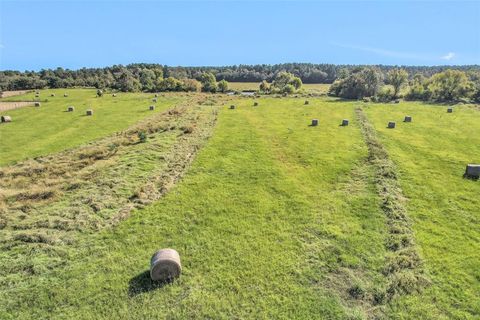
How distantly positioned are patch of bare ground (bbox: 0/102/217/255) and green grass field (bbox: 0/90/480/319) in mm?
467

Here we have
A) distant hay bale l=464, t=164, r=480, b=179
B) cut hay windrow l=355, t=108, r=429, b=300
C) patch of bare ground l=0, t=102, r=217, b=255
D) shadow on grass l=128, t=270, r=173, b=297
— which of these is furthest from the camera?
distant hay bale l=464, t=164, r=480, b=179

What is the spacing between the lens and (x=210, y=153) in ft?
Answer: 99.2

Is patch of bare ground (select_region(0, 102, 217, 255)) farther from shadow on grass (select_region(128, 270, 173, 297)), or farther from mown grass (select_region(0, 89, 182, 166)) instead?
shadow on grass (select_region(128, 270, 173, 297))

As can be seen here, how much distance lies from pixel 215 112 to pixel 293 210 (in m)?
35.0

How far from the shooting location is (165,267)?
46.1 ft

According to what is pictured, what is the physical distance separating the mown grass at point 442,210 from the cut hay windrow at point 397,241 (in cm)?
41

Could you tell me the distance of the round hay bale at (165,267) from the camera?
1399 centimetres

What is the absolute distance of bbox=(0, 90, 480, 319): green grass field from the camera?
12984 mm

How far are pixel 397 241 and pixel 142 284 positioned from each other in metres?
12.8

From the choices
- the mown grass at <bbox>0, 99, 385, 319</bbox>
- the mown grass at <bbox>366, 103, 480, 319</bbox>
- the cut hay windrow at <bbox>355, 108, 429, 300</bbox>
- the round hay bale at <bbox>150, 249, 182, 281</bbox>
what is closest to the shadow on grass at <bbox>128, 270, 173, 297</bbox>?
the mown grass at <bbox>0, 99, 385, 319</bbox>

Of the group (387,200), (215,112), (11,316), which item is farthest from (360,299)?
(215,112)

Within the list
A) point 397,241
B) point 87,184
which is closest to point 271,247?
point 397,241

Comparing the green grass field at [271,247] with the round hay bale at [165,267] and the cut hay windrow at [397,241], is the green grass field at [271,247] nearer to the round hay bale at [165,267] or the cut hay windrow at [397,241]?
the cut hay windrow at [397,241]

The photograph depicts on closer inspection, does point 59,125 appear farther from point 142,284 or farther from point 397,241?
point 397,241
